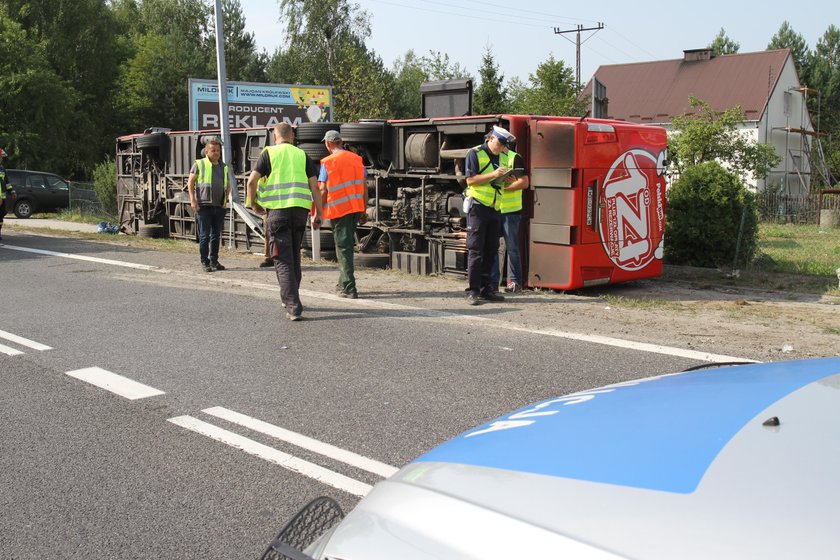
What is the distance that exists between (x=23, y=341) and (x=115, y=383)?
6.66ft

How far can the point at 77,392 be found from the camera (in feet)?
19.2

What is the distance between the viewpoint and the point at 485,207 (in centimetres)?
970

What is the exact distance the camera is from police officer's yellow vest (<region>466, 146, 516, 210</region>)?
31.7 feet

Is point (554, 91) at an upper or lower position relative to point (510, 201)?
upper

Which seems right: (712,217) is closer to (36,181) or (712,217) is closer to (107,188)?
(107,188)

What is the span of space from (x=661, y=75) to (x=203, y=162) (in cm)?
3941

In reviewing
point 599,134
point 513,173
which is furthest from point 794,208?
point 513,173

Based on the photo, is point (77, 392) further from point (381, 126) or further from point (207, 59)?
point (207, 59)

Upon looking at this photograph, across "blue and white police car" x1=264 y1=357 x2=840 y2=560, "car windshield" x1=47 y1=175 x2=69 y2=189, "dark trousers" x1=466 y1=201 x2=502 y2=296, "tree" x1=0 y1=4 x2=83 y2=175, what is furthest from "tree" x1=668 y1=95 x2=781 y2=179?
"tree" x1=0 y1=4 x2=83 y2=175

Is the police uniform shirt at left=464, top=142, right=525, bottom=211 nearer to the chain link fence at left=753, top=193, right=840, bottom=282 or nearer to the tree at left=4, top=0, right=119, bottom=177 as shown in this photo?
the chain link fence at left=753, top=193, right=840, bottom=282

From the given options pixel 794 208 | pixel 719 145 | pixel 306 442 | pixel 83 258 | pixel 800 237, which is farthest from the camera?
pixel 794 208

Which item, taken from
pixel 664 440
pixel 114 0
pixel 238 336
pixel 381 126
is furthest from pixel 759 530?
pixel 114 0

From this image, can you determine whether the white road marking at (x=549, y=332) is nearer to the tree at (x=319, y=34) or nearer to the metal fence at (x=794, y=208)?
the metal fence at (x=794, y=208)

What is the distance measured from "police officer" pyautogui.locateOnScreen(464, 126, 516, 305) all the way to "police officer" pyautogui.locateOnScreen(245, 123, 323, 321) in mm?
1931
